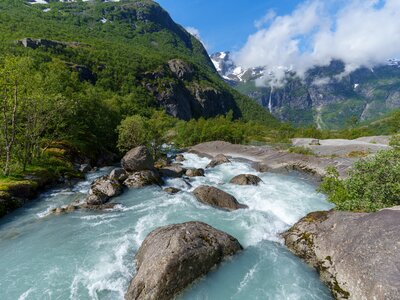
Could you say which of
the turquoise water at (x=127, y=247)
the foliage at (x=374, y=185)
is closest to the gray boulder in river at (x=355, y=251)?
the turquoise water at (x=127, y=247)

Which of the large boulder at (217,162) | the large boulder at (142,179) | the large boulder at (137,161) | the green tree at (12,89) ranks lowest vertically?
the large boulder at (217,162)

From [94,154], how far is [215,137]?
2414 inches

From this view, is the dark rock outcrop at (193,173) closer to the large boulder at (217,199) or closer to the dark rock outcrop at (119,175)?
the dark rock outcrop at (119,175)

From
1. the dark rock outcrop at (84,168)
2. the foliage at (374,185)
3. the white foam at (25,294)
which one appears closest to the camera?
the white foam at (25,294)

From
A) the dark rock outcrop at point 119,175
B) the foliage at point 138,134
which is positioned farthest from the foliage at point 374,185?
the foliage at point 138,134

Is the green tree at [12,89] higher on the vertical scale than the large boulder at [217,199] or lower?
higher

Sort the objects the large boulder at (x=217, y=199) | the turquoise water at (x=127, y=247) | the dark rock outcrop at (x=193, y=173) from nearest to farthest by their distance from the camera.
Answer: the turquoise water at (x=127, y=247) < the large boulder at (x=217, y=199) < the dark rock outcrop at (x=193, y=173)

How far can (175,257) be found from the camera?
674 inches

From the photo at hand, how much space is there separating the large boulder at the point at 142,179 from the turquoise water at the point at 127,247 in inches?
86.0

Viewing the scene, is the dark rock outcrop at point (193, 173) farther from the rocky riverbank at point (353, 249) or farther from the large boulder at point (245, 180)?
the rocky riverbank at point (353, 249)

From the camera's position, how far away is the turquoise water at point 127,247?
17.3 metres

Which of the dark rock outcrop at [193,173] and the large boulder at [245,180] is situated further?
the dark rock outcrop at [193,173]

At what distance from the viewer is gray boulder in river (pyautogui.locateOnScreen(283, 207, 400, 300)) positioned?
47.3 ft

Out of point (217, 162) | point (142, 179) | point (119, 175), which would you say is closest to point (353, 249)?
point (142, 179)
